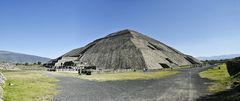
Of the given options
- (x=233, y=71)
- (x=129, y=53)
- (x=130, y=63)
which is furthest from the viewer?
(x=129, y=53)

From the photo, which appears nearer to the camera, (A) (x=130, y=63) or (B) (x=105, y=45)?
(A) (x=130, y=63)

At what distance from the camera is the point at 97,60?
14800 centimetres

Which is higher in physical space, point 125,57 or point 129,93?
point 125,57

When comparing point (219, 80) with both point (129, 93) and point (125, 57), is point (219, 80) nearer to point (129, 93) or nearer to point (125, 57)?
point (129, 93)

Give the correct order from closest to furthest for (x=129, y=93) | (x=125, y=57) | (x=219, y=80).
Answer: (x=129, y=93) < (x=219, y=80) < (x=125, y=57)

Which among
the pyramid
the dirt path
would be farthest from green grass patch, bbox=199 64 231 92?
the pyramid

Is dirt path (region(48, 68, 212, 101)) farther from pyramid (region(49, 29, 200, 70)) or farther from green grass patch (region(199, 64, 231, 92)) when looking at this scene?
pyramid (region(49, 29, 200, 70))

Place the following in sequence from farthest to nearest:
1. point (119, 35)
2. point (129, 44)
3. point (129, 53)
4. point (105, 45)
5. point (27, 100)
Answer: point (119, 35)
point (105, 45)
point (129, 44)
point (129, 53)
point (27, 100)

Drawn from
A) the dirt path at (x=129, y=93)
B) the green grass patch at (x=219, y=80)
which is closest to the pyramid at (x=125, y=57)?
the green grass patch at (x=219, y=80)

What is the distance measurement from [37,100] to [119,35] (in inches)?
6619

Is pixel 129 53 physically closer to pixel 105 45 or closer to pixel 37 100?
pixel 105 45

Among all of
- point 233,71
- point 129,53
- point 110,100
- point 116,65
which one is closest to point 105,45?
point 129,53

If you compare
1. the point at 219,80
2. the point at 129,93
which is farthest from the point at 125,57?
the point at 129,93

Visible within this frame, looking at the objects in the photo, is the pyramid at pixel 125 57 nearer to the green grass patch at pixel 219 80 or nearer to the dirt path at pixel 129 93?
the green grass patch at pixel 219 80
